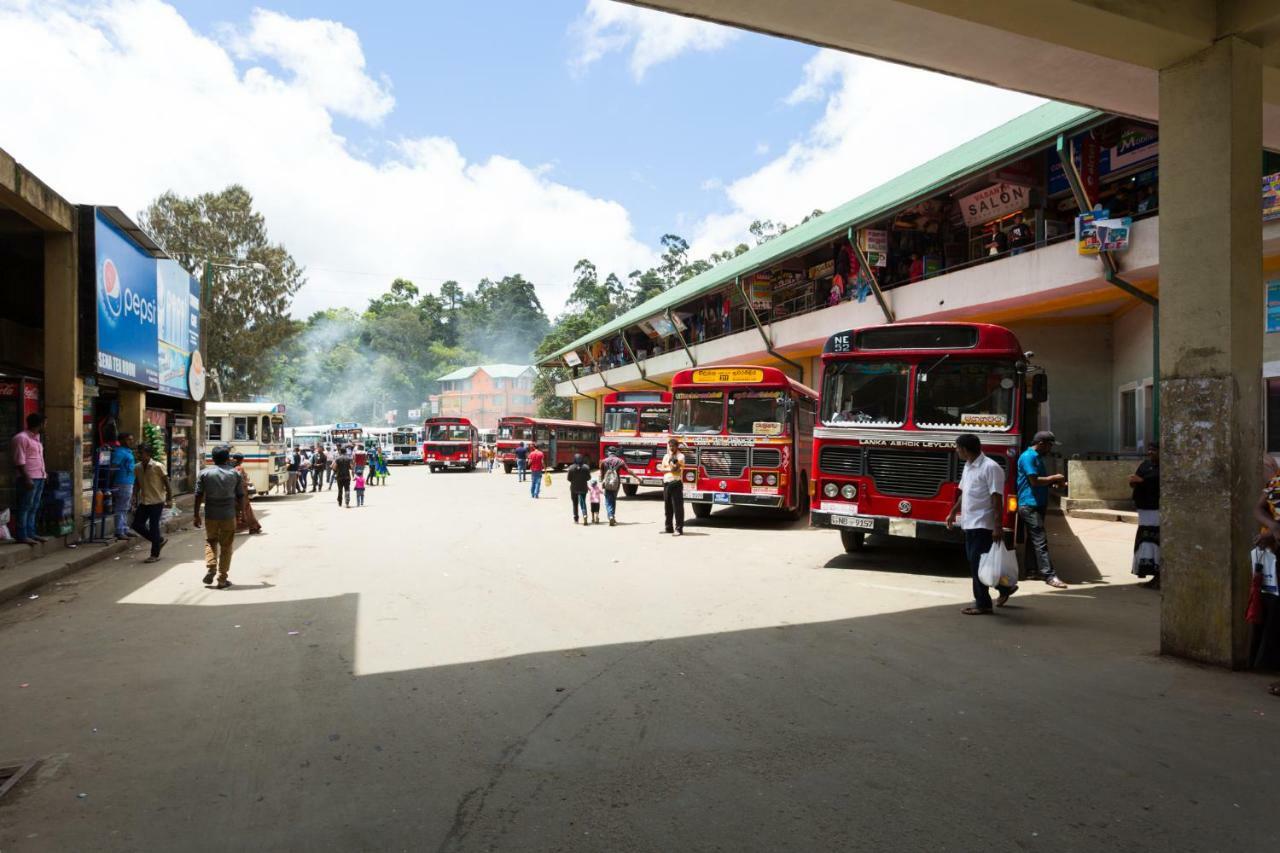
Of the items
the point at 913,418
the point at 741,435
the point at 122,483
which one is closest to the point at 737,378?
the point at 741,435

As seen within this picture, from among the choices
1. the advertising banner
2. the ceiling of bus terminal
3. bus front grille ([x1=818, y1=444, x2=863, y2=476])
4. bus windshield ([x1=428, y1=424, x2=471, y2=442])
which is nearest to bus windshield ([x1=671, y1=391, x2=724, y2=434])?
bus front grille ([x1=818, y1=444, x2=863, y2=476])

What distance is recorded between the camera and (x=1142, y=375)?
16266mm

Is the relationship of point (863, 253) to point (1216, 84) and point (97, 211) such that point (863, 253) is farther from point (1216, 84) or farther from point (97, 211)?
point (97, 211)

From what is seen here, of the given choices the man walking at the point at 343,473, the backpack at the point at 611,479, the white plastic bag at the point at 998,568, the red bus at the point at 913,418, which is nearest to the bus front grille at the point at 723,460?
the backpack at the point at 611,479

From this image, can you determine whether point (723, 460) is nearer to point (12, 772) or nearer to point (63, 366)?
point (63, 366)

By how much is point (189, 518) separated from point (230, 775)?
16242 mm

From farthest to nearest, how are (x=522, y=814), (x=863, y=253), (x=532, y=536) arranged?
1. (x=863, y=253)
2. (x=532, y=536)
3. (x=522, y=814)

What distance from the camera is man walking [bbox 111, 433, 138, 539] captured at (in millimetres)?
12430

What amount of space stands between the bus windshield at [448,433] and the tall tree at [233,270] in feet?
35.0

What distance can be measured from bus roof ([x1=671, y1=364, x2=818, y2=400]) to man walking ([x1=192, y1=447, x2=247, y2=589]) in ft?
28.5

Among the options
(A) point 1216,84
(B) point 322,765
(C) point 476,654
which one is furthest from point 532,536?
(A) point 1216,84

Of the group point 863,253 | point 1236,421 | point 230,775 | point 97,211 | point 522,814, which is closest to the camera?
point 522,814

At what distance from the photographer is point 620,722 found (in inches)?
182

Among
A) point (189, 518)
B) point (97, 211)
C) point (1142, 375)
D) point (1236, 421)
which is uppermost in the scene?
point (97, 211)
